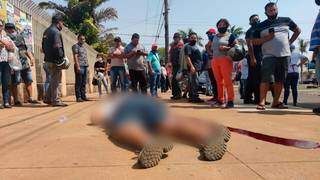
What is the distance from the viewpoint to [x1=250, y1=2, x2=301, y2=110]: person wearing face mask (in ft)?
27.0

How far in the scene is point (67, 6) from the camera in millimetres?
39062

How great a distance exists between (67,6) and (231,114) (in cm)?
3352

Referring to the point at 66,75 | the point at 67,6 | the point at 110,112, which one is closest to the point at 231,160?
the point at 110,112

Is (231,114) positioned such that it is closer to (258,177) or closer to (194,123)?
(194,123)

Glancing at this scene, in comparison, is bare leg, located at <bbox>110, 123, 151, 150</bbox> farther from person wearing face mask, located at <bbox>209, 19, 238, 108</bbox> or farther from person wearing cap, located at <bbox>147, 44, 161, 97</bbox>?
person wearing cap, located at <bbox>147, 44, 161, 97</bbox>

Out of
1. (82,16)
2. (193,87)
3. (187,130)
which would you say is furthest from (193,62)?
(82,16)

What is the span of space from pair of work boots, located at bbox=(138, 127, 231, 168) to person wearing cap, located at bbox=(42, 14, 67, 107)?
6.21 meters

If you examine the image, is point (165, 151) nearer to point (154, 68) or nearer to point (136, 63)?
point (136, 63)

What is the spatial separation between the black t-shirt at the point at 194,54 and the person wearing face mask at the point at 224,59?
66.4 inches

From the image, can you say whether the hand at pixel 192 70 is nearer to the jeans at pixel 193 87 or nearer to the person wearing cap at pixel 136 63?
the jeans at pixel 193 87

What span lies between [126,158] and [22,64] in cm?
690

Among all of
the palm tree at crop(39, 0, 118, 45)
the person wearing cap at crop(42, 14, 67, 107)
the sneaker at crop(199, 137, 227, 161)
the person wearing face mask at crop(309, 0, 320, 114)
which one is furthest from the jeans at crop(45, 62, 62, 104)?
the palm tree at crop(39, 0, 118, 45)

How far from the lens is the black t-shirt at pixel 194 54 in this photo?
10805 millimetres

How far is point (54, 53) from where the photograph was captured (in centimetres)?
1002
